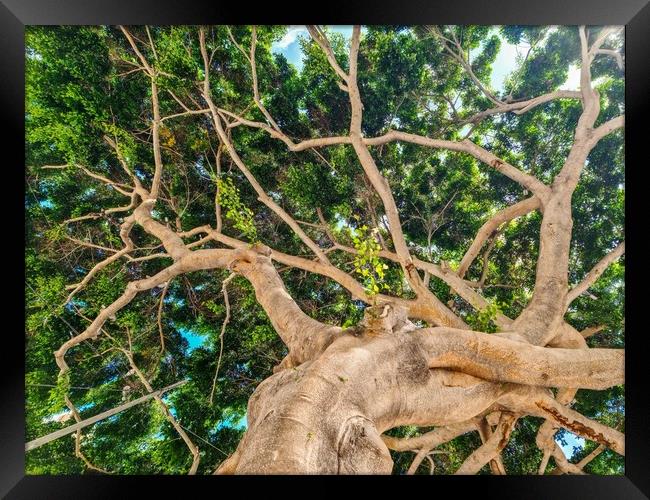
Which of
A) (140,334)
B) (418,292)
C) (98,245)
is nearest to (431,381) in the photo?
(418,292)

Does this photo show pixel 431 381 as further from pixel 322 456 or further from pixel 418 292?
pixel 418 292

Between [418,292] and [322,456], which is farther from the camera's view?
[418,292]

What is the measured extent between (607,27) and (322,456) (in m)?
2.50

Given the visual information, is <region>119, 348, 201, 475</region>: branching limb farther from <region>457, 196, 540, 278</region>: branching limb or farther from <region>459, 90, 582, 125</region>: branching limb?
<region>459, 90, 582, 125</region>: branching limb

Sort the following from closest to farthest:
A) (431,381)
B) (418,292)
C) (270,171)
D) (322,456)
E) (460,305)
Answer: (322,456), (431,381), (418,292), (270,171), (460,305)

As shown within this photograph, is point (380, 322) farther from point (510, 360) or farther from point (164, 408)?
point (164, 408)

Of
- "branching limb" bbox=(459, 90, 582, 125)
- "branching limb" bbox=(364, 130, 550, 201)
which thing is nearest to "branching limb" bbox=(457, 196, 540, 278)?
"branching limb" bbox=(364, 130, 550, 201)

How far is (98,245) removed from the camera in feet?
Answer: 8.91

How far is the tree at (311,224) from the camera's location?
2.14 metres

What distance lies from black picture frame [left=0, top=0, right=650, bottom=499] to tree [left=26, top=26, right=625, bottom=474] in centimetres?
12
